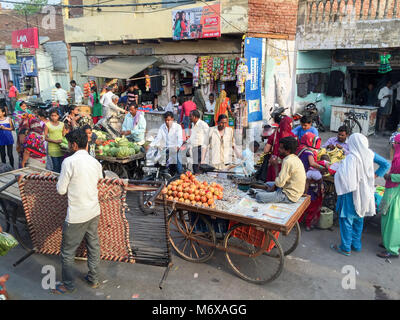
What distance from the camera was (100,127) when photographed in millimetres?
8680

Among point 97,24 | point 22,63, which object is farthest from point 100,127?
point 22,63

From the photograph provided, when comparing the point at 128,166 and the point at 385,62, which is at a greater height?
the point at 385,62

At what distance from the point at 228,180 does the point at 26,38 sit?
20563 millimetres

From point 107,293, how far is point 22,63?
21.0 meters

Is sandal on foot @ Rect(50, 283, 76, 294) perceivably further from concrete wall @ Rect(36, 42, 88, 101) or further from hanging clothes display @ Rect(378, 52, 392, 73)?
concrete wall @ Rect(36, 42, 88, 101)

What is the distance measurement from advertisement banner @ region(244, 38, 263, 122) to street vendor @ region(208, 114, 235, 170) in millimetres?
4600

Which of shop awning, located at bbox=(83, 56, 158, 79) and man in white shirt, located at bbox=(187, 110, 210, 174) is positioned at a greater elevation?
shop awning, located at bbox=(83, 56, 158, 79)

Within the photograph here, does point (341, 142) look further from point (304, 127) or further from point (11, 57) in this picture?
point (11, 57)

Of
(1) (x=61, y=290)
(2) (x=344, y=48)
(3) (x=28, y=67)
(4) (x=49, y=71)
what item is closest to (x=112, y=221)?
(1) (x=61, y=290)

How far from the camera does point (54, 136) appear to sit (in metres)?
6.48

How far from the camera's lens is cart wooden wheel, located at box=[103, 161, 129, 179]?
23.5ft

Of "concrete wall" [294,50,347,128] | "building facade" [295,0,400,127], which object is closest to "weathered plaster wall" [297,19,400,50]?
"building facade" [295,0,400,127]

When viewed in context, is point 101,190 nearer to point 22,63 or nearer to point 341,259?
point 341,259

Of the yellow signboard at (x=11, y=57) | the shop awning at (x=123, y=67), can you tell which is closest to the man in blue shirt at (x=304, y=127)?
the shop awning at (x=123, y=67)
